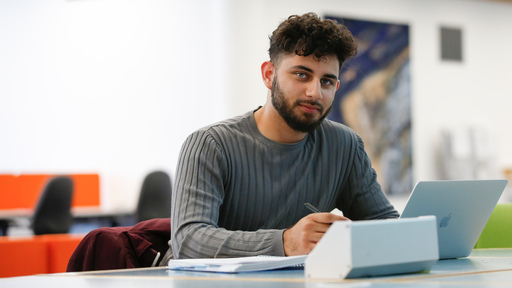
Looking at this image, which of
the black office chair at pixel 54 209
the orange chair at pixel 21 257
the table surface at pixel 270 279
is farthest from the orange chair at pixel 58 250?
the table surface at pixel 270 279

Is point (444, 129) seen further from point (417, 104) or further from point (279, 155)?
point (279, 155)

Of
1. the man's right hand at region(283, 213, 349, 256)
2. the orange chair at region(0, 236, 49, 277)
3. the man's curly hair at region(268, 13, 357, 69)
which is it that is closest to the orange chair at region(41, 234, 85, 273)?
the orange chair at region(0, 236, 49, 277)

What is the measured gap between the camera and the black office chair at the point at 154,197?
184 inches

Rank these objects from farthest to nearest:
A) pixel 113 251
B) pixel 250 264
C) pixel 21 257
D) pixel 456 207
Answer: pixel 21 257 → pixel 113 251 → pixel 456 207 → pixel 250 264

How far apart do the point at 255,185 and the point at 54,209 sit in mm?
3082

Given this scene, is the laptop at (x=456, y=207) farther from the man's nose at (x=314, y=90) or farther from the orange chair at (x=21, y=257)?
the orange chair at (x=21, y=257)

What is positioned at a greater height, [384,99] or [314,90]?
[314,90]

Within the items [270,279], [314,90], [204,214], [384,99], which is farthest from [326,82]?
[384,99]

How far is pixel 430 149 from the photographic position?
756cm

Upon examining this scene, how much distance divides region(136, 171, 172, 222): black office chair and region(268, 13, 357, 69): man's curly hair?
284 centimetres

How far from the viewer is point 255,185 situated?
193cm

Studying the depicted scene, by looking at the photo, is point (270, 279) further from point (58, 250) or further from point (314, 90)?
point (58, 250)

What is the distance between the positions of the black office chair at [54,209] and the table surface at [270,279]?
3294mm

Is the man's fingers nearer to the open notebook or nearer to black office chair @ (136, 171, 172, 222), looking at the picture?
the open notebook
